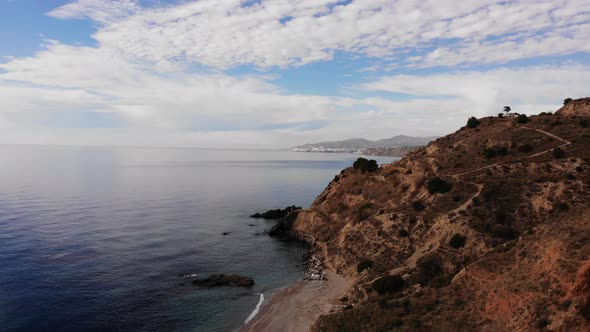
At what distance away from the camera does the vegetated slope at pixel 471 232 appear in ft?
107

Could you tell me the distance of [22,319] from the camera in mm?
43500

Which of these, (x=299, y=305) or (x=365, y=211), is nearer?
(x=299, y=305)

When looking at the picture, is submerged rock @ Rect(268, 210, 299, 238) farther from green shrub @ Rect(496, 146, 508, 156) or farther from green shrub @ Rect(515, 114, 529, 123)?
green shrub @ Rect(515, 114, 529, 123)

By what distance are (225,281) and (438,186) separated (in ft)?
128

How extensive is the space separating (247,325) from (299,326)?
6.44 meters

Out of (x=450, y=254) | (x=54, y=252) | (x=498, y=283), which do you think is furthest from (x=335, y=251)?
(x=54, y=252)

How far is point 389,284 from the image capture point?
45.5 metres

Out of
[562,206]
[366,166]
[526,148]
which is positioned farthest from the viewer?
[366,166]

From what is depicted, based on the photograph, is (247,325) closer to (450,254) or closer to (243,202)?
(450,254)

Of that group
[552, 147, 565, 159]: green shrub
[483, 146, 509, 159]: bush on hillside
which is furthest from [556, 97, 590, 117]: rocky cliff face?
[483, 146, 509, 159]: bush on hillside

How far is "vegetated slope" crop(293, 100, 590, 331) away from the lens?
107ft

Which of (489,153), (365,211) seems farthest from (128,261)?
(489,153)

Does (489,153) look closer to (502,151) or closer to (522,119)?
(502,151)

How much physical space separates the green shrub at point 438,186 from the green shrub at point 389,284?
23.5 metres
